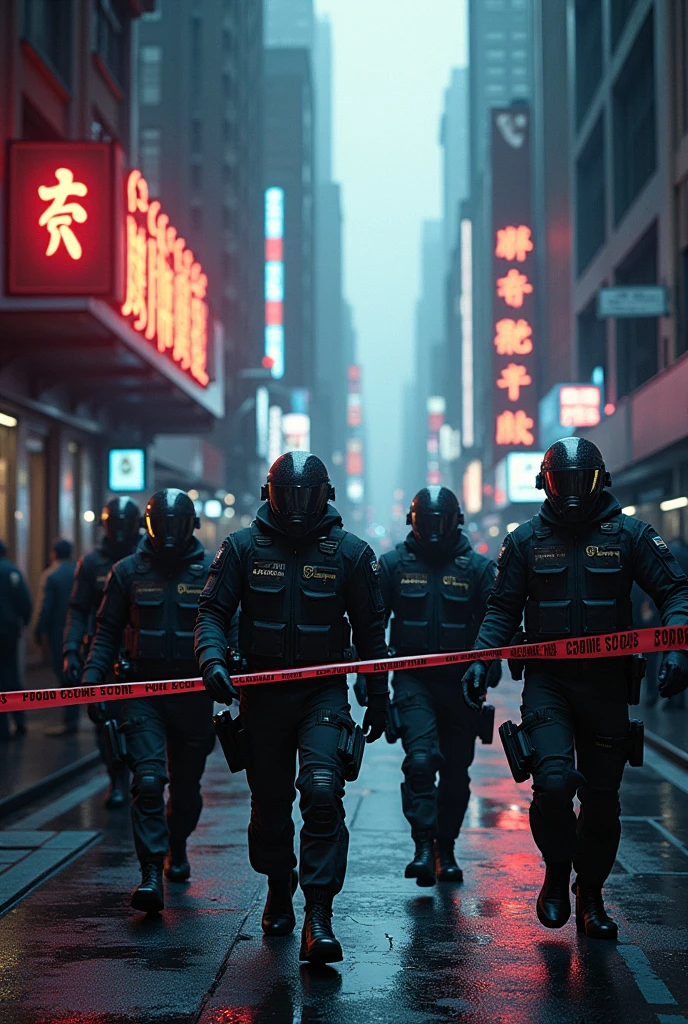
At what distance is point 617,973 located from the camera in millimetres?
5328

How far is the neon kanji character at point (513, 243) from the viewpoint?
65.9 m

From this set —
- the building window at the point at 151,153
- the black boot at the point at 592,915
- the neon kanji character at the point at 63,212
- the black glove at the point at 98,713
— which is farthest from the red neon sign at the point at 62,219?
the building window at the point at 151,153

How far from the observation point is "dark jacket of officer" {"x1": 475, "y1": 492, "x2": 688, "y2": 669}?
6098mm

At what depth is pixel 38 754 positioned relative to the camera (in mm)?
12055

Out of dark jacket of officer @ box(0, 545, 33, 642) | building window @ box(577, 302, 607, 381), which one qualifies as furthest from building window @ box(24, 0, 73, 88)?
building window @ box(577, 302, 607, 381)

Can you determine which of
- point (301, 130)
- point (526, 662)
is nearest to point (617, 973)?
point (526, 662)

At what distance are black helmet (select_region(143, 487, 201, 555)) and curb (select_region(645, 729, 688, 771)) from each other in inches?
227

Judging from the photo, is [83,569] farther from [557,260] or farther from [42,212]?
[557,260]

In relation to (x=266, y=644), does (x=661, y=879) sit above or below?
below

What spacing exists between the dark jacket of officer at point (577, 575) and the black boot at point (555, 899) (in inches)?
36.1

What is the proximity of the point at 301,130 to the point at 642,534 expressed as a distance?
137524 millimetres

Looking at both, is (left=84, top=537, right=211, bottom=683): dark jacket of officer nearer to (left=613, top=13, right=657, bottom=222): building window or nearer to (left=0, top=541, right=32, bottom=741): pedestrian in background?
(left=0, top=541, right=32, bottom=741): pedestrian in background

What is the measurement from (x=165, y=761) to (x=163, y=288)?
556 inches

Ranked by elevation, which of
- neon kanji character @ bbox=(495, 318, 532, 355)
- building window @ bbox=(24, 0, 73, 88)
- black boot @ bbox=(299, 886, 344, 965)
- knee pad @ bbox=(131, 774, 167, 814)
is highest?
neon kanji character @ bbox=(495, 318, 532, 355)
